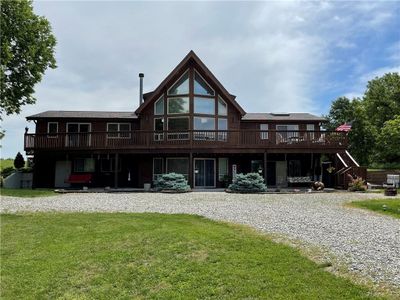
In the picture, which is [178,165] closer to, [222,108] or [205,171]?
[205,171]

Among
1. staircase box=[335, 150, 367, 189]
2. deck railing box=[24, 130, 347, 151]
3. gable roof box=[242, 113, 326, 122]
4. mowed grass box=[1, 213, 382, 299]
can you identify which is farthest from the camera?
gable roof box=[242, 113, 326, 122]

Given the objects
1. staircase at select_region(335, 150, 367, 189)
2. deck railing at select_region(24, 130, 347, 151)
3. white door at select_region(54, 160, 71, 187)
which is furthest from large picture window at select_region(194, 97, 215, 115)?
white door at select_region(54, 160, 71, 187)

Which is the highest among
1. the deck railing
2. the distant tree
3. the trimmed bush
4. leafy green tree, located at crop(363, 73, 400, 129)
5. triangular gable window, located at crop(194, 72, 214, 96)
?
leafy green tree, located at crop(363, 73, 400, 129)

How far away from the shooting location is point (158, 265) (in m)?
6.29

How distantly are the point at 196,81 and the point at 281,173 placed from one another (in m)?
8.68

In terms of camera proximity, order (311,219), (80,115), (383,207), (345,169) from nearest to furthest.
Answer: (311,219), (383,207), (345,169), (80,115)

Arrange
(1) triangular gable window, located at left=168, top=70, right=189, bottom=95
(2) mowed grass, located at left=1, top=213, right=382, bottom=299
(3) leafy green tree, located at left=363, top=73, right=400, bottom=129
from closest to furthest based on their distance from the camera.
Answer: (2) mowed grass, located at left=1, top=213, right=382, bottom=299 < (1) triangular gable window, located at left=168, top=70, right=189, bottom=95 < (3) leafy green tree, located at left=363, top=73, right=400, bottom=129

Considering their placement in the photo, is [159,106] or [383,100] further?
[383,100]

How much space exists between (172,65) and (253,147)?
311 inches

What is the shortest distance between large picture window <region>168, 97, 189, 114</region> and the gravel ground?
27.9ft

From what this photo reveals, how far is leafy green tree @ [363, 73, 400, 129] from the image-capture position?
43531mm

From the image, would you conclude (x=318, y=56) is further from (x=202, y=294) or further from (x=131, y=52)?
(x=202, y=294)

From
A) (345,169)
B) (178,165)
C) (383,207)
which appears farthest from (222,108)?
(383,207)

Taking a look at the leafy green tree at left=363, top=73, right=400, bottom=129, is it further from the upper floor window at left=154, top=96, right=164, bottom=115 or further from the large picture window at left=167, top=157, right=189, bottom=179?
the upper floor window at left=154, top=96, right=164, bottom=115
